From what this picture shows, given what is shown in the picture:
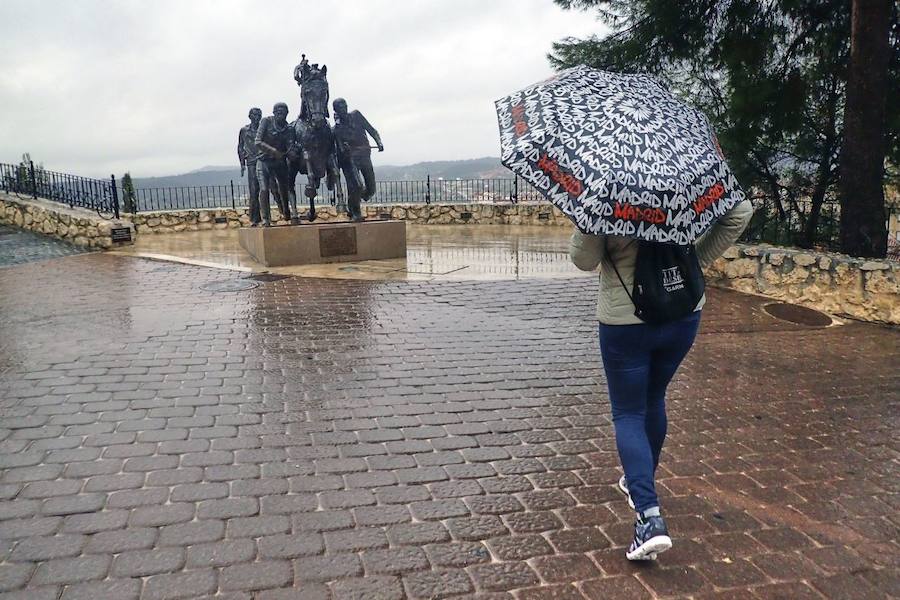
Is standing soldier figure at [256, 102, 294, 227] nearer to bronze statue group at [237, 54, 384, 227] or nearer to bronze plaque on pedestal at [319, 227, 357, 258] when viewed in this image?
bronze statue group at [237, 54, 384, 227]

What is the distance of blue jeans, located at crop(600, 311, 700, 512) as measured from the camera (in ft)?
9.71

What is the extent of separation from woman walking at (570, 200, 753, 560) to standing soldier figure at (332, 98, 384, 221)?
34.5 feet

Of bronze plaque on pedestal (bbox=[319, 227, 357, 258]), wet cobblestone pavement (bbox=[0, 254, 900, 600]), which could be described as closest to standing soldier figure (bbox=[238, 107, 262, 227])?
bronze plaque on pedestal (bbox=[319, 227, 357, 258])

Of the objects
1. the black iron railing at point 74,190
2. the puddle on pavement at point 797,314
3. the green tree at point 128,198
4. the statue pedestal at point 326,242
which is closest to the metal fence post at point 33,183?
the black iron railing at point 74,190

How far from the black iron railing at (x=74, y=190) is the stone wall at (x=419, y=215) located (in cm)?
274

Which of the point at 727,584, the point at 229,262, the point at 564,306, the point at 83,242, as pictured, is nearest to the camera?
the point at 727,584

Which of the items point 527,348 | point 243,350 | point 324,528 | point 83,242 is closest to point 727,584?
point 324,528

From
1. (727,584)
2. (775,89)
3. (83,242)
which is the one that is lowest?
(727,584)

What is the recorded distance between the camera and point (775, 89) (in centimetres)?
980

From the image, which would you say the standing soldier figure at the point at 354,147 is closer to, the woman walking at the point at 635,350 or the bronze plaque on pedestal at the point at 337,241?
the bronze plaque on pedestal at the point at 337,241

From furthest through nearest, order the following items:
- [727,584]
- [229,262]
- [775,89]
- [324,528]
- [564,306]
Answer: [229,262] < [775,89] < [564,306] < [324,528] < [727,584]

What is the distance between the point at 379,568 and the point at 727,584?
1.53 metres

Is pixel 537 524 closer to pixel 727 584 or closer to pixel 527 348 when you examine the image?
pixel 727 584

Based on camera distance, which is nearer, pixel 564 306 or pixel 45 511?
pixel 45 511
